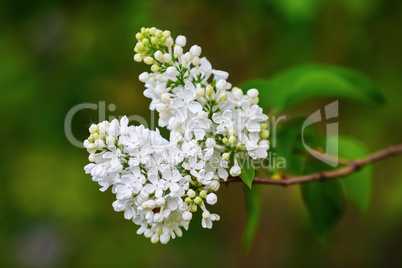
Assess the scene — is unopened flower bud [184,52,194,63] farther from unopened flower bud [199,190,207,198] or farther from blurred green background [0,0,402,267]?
blurred green background [0,0,402,267]

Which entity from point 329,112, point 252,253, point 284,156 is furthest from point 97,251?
point 284,156

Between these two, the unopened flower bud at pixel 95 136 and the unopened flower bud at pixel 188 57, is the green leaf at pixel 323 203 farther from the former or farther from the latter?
the unopened flower bud at pixel 95 136

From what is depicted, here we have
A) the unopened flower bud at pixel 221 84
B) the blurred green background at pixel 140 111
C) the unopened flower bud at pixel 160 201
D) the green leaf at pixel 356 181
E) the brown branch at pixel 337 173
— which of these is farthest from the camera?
the blurred green background at pixel 140 111

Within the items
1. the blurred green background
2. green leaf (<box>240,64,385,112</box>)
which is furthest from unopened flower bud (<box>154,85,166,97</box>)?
the blurred green background

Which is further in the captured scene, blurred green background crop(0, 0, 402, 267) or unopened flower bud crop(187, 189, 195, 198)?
blurred green background crop(0, 0, 402, 267)

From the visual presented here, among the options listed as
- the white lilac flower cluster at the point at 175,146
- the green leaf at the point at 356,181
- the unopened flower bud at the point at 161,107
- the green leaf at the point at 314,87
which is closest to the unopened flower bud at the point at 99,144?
the white lilac flower cluster at the point at 175,146

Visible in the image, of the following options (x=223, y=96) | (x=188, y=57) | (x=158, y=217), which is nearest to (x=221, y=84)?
(x=223, y=96)
